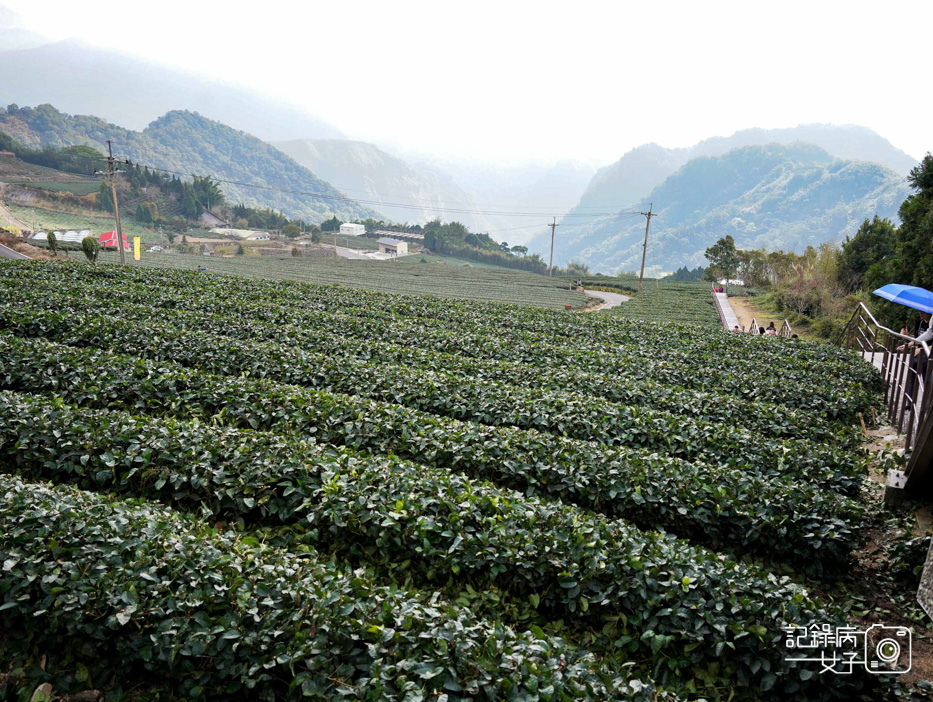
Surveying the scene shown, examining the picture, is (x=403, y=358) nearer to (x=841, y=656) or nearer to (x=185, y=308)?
(x=185, y=308)

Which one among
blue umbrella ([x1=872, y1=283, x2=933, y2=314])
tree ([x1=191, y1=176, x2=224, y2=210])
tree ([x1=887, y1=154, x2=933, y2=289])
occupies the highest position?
tree ([x1=191, y1=176, x2=224, y2=210])

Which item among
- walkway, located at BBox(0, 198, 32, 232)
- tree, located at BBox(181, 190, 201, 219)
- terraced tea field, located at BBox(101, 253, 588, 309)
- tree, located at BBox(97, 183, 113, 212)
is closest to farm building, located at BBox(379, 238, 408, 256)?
terraced tea field, located at BBox(101, 253, 588, 309)

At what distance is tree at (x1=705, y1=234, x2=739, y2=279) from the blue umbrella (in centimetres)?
6235

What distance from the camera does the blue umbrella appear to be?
28.7 feet

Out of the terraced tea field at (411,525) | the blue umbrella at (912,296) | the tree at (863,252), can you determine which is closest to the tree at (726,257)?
the tree at (863,252)

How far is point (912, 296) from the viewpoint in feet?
30.1

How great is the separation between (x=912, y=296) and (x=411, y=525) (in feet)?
28.9

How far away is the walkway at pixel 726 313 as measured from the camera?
1471 inches

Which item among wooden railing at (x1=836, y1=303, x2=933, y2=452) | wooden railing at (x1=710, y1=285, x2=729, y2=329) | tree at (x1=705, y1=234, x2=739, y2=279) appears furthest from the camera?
tree at (x1=705, y1=234, x2=739, y2=279)

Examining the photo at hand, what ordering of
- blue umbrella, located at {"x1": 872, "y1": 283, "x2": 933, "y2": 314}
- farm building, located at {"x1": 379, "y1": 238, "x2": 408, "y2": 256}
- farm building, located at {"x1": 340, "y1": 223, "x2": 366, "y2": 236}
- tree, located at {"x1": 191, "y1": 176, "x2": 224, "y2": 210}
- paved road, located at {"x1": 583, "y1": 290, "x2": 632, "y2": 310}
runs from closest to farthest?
1. blue umbrella, located at {"x1": 872, "y1": 283, "x2": 933, "y2": 314}
2. paved road, located at {"x1": 583, "y1": 290, "x2": 632, "y2": 310}
3. farm building, located at {"x1": 379, "y1": 238, "x2": 408, "y2": 256}
4. tree, located at {"x1": 191, "y1": 176, "x2": 224, "y2": 210}
5. farm building, located at {"x1": 340, "y1": 223, "x2": 366, "y2": 236}

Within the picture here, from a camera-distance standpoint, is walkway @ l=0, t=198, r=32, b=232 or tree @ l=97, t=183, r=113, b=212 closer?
walkway @ l=0, t=198, r=32, b=232

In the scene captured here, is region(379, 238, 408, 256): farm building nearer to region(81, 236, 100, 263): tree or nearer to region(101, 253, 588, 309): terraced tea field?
region(101, 253, 588, 309): terraced tea field

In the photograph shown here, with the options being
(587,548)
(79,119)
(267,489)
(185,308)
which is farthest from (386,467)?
(79,119)

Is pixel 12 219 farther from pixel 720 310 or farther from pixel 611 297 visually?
pixel 720 310
